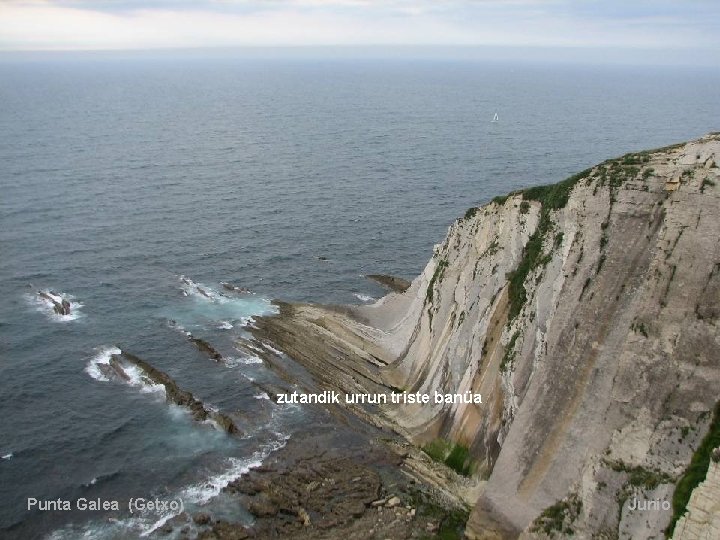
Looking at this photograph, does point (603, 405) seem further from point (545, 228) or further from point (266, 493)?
point (266, 493)

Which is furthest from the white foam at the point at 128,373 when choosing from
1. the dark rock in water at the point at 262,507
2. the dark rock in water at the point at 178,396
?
the dark rock in water at the point at 262,507

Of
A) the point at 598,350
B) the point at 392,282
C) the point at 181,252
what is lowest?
the point at 392,282

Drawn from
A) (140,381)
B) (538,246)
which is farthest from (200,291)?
(538,246)

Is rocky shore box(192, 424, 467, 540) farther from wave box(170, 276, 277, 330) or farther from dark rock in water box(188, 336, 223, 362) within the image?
wave box(170, 276, 277, 330)

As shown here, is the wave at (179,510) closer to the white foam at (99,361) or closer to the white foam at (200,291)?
the white foam at (99,361)

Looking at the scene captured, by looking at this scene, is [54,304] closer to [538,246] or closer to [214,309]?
[214,309]

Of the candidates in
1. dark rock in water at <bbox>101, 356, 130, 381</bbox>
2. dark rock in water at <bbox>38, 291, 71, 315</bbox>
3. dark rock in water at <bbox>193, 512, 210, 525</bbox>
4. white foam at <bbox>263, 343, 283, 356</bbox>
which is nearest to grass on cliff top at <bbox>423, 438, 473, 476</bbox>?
dark rock in water at <bbox>193, 512, 210, 525</bbox>
